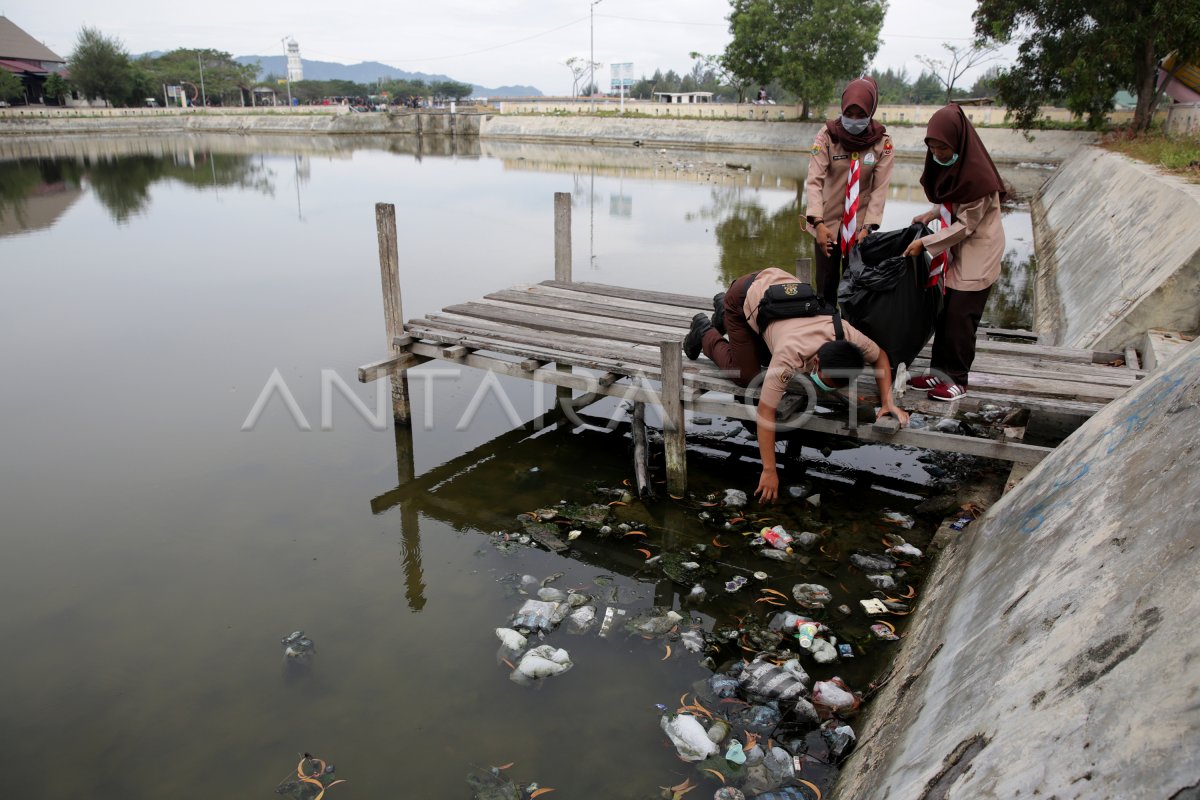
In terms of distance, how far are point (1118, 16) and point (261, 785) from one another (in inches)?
1028

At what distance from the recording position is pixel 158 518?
5945mm

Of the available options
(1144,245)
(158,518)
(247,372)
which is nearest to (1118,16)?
(1144,245)

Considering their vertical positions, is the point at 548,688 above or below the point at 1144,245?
below

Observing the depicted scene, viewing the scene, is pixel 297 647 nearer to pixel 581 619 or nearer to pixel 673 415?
pixel 581 619

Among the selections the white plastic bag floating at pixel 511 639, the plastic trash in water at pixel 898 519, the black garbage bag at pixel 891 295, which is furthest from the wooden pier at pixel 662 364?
the white plastic bag floating at pixel 511 639

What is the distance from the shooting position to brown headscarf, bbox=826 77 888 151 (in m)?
5.20

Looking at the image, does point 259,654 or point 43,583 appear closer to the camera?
point 259,654

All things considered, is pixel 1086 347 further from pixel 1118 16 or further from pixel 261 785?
pixel 1118 16

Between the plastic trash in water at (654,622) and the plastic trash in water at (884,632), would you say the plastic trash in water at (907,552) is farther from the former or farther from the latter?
the plastic trash in water at (654,622)

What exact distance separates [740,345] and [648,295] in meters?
2.55

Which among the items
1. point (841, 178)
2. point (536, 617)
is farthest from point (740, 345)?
point (536, 617)

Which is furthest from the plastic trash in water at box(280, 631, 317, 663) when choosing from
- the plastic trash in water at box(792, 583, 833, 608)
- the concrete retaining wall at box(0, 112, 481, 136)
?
the concrete retaining wall at box(0, 112, 481, 136)

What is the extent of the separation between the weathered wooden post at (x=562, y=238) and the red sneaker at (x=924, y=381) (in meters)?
4.33

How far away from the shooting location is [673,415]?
586cm
